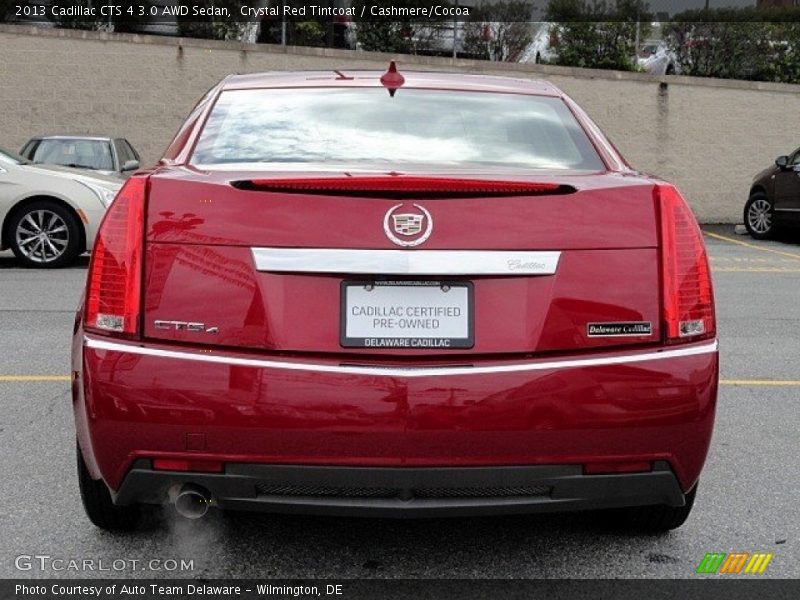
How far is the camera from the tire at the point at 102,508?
373cm

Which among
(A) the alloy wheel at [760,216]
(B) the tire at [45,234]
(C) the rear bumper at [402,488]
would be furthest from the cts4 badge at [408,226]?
(A) the alloy wheel at [760,216]

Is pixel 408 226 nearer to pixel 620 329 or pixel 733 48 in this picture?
pixel 620 329

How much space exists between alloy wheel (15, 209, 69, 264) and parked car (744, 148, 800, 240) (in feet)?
36.7

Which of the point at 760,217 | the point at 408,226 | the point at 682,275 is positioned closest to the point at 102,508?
the point at 408,226

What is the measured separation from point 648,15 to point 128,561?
78.6 feet

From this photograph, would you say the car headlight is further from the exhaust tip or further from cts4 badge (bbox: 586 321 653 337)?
cts4 badge (bbox: 586 321 653 337)

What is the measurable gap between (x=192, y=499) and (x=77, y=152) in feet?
49.0

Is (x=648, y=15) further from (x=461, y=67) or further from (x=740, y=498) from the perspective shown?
(x=740, y=498)

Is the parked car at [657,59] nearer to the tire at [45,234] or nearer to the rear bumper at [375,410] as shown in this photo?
the tire at [45,234]

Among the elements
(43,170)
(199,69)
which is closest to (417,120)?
(43,170)

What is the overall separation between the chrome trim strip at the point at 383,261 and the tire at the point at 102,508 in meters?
1.00

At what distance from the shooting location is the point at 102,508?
12.5 feet

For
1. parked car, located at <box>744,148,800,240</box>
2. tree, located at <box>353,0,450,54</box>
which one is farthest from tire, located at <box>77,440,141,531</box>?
tree, located at <box>353,0,450,54</box>

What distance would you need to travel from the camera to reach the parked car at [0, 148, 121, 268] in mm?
12273
